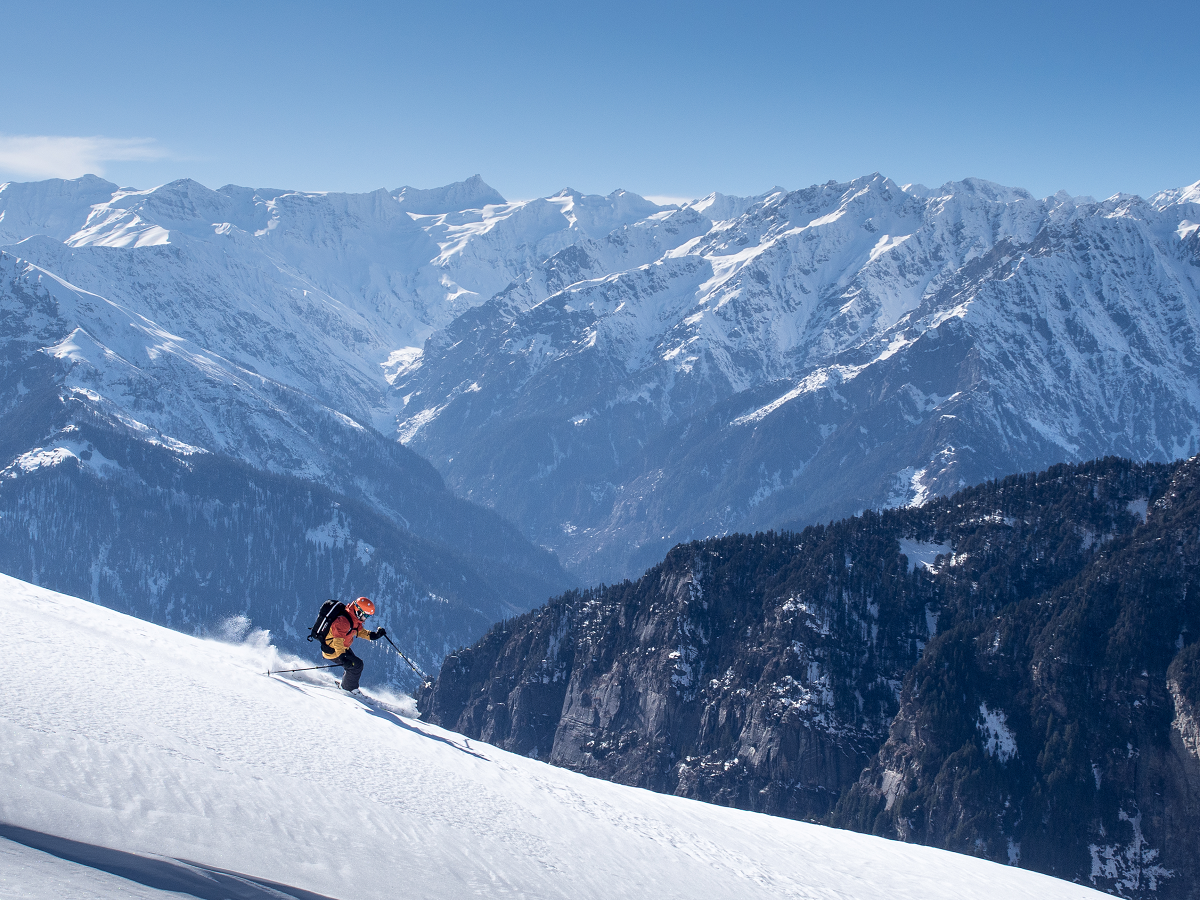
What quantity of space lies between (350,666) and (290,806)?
649cm

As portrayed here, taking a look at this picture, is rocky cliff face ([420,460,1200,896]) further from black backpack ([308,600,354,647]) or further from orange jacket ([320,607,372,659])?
black backpack ([308,600,354,647])

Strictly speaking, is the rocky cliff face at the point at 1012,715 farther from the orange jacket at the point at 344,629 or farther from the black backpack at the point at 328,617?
the black backpack at the point at 328,617

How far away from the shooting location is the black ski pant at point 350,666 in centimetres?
4222

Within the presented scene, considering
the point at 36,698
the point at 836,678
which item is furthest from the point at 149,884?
the point at 836,678

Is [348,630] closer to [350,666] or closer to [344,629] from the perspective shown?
[344,629]

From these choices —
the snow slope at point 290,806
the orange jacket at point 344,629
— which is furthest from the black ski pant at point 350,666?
the snow slope at point 290,806

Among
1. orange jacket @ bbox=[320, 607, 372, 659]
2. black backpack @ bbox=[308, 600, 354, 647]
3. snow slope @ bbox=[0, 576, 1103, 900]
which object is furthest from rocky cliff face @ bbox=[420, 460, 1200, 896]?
black backpack @ bbox=[308, 600, 354, 647]

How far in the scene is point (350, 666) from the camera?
4291 centimetres

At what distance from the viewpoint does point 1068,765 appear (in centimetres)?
15675

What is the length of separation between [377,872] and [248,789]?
553 cm

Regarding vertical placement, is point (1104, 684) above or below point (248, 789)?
above

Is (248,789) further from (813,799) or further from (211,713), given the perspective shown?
(813,799)

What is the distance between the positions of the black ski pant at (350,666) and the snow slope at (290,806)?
2.02m

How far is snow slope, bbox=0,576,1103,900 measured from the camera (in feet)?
104
